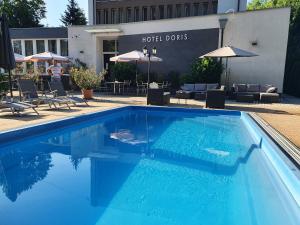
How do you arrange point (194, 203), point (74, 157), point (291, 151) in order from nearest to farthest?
point (194, 203), point (291, 151), point (74, 157)

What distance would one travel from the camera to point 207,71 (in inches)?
567

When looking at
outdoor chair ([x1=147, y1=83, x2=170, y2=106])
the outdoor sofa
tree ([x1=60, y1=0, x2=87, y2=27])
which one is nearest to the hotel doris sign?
the outdoor sofa

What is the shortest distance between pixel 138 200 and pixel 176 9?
887 inches

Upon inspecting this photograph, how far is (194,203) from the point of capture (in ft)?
12.9

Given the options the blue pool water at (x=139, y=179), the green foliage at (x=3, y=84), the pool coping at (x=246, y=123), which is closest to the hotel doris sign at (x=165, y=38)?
the pool coping at (x=246, y=123)

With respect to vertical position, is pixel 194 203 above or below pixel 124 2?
below

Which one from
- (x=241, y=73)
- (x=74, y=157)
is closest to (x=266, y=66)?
(x=241, y=73)

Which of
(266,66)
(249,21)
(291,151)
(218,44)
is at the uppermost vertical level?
(249,21)

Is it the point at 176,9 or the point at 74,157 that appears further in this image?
the point at 176,9

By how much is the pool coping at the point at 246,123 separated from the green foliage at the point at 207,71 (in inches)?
169

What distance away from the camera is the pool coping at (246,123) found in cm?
411

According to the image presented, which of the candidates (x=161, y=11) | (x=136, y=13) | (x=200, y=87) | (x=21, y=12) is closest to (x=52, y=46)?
Answer: (x=136, y=13)

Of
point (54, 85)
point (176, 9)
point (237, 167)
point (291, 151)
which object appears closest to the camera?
point (291, 151)

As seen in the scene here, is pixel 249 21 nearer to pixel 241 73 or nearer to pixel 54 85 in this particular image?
pixel 241 73
